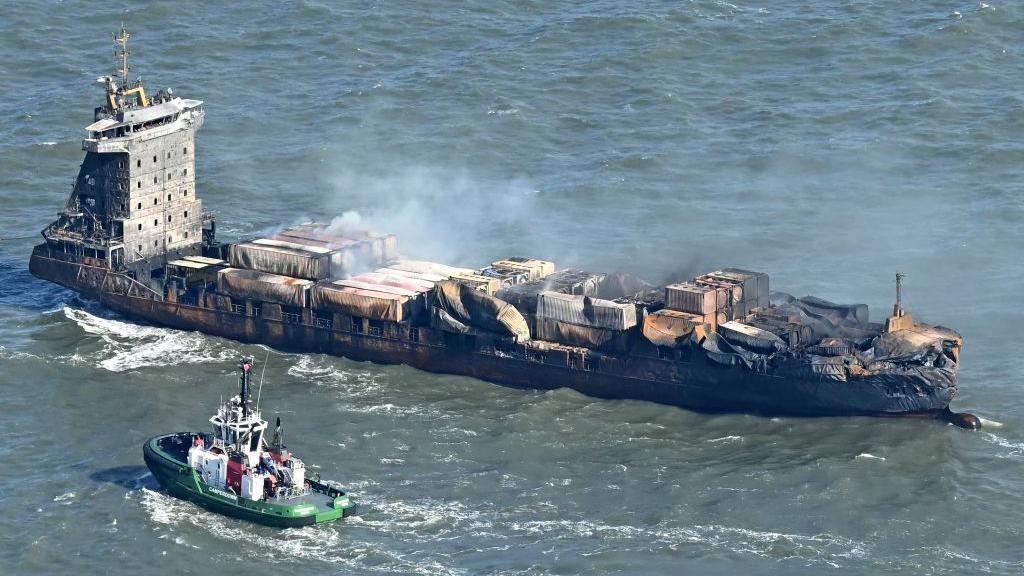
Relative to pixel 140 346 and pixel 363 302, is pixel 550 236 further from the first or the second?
pixel 140 346

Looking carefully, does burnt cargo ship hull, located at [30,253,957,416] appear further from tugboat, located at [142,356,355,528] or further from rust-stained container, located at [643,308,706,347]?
tugboat, located at [142,356,355,528]

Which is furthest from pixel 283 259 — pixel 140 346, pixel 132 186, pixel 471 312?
pixel 471 312

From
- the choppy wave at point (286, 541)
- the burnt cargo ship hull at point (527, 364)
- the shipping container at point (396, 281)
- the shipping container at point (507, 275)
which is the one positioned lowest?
the choppy wave at point (286, 541)

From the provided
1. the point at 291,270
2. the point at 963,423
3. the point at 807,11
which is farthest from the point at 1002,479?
the point at 807,11

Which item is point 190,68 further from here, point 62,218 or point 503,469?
point 503,469

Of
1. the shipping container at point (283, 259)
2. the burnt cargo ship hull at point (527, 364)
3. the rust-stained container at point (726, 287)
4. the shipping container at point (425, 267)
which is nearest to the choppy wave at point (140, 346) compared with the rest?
the burnt cargo ship hull at point (527, 364)

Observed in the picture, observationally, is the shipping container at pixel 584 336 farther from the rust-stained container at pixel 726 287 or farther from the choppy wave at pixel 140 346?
the choppy wave at pixel 140 346
